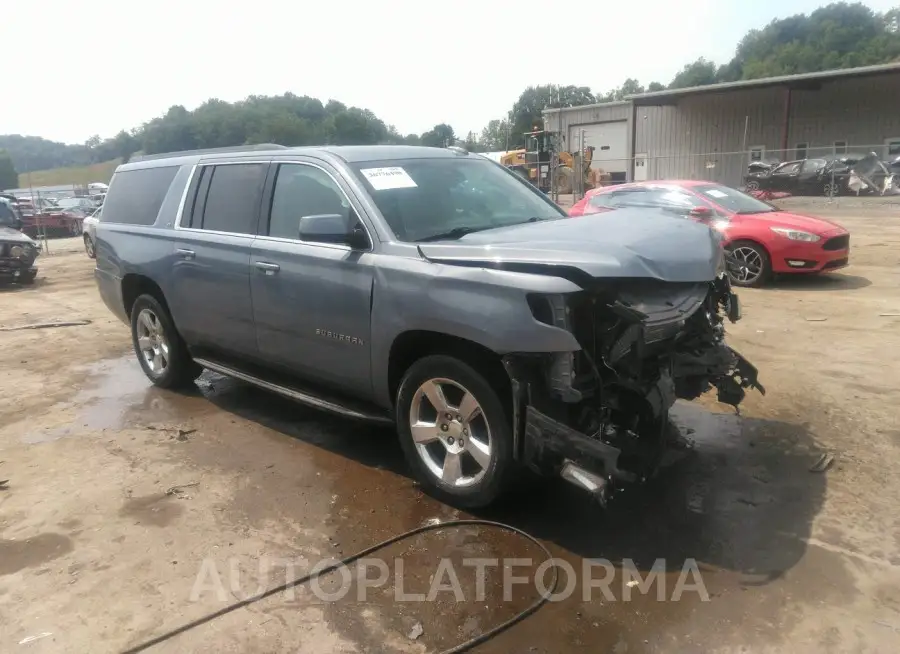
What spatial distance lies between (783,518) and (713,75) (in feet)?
329

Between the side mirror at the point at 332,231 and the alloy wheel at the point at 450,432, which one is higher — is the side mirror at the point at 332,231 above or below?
above

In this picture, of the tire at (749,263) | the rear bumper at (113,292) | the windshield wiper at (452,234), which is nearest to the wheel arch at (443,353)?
the windshield wiper at (452,234)

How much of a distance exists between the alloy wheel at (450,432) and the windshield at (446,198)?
920mm

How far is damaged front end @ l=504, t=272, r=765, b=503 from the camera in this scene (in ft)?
10.7

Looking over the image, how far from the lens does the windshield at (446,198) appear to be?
4.23 meters

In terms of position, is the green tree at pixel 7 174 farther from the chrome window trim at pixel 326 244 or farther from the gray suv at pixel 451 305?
the chrome window trim at pixel 326 244

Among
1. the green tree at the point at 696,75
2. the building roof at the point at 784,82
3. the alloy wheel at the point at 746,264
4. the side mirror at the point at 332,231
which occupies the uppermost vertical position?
the green tree at the point at 696,75

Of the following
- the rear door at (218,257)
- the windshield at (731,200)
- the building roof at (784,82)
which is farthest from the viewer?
the building roof at (784,82)

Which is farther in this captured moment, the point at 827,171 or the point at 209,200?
the point at 827,171

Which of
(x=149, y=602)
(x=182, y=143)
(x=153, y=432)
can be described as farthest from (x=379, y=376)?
(x=182, y=143)

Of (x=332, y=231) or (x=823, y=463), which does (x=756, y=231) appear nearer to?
(x=823, y=463)

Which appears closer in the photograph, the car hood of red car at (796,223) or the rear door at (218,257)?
the rear door at (218,257)

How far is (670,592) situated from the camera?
122 inches

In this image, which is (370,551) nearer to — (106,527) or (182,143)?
(106,527)
